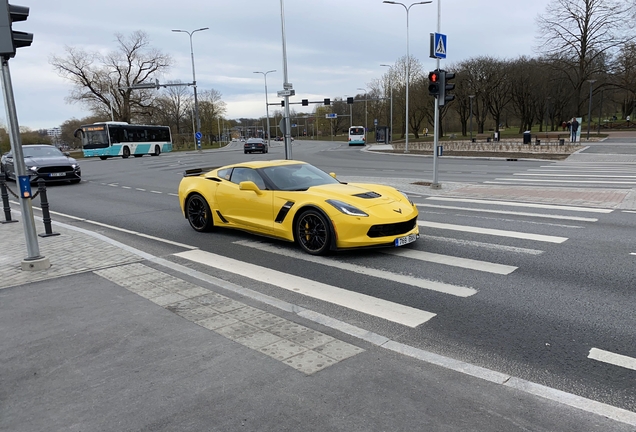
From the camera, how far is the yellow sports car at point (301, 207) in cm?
668

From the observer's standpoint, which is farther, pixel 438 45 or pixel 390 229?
pixel 438 45

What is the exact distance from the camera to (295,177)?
26.0ft

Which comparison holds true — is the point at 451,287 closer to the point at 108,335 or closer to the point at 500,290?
the point at 500,290

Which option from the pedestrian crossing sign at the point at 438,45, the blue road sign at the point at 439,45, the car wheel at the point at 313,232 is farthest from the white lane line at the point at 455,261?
the blue road sign at the point at 439,45

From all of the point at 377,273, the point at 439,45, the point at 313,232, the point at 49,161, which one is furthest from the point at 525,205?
the point at 49,161

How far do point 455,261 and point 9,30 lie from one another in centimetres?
641

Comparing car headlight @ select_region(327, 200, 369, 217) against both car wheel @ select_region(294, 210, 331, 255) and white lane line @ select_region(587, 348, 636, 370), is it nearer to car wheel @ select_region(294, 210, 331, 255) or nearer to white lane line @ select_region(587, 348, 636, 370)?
car wheel @ select_region(294, 210, 331, 255)

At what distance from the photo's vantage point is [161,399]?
323cm

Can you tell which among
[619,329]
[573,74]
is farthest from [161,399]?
[573,74]

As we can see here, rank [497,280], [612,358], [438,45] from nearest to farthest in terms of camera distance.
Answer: [612,358], [497,280], [438,45]

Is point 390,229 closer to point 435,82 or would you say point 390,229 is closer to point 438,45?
point 435,82

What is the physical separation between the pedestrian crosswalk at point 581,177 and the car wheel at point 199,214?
11.0 meters

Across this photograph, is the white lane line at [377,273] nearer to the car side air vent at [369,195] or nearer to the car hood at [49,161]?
the car side air vent at [369,195]

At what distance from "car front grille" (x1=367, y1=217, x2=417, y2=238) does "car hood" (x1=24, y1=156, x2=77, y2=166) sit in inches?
641
